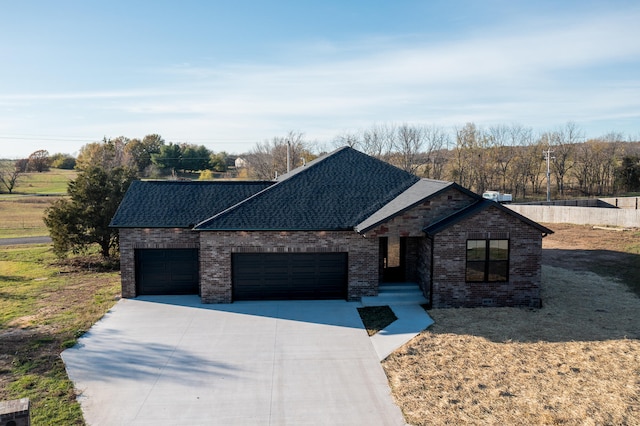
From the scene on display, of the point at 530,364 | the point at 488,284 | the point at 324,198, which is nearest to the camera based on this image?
the point at 530,364

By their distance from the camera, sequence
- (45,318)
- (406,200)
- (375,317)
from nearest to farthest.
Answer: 1. (375,317)
2. (45,318)
3. (406,200)

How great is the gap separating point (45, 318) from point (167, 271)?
159 inches

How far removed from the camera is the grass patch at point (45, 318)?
9586mm

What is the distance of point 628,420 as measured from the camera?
8477 mm

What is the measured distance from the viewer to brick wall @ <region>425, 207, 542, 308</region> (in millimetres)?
14953

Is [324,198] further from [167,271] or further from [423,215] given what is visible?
[167,271]

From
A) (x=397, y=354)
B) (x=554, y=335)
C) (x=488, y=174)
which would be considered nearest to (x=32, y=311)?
(x=397, y=354)

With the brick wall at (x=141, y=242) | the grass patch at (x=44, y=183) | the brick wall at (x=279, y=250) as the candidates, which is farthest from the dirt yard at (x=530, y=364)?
the grass patch at (x=44, y=183)

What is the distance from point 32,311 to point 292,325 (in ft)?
29.3

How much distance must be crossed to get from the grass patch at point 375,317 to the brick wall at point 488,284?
1677mm

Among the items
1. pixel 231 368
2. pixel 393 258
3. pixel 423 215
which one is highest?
pixel 423 215

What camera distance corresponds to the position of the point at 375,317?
14.4m

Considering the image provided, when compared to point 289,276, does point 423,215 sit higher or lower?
higher

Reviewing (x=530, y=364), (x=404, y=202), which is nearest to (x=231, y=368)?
(x=530, y=364)
